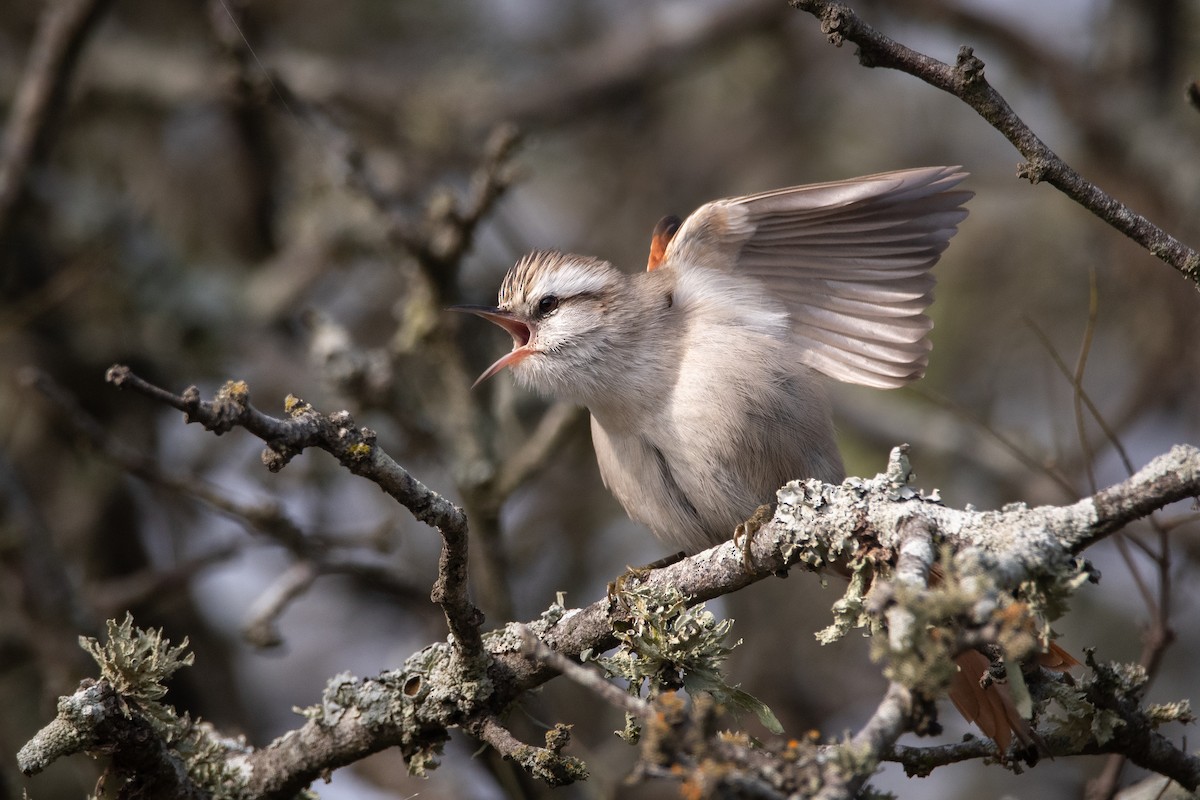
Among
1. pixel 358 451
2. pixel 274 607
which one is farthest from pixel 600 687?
pixel 274 607

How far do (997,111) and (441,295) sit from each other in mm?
3152

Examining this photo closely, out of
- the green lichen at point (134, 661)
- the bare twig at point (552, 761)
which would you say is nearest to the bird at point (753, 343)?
the bare twig at point (552, 761)

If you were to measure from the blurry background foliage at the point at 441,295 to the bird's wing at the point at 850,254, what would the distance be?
1.32 meters

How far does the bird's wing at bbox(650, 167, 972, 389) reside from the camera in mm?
3281

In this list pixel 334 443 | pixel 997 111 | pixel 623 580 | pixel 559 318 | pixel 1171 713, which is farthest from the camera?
pixel 559 318

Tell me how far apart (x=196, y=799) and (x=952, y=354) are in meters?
5.69

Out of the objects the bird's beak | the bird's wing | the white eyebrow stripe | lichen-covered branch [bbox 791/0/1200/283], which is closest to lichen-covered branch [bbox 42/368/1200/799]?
lichen-covered branch [bbox 791/0/1200/283]

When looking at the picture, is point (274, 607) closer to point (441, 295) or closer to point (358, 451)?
point (441, 295)

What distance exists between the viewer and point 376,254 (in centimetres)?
597

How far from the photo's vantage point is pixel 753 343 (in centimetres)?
356

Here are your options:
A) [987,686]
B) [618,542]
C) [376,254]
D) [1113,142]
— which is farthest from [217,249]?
[987,686]

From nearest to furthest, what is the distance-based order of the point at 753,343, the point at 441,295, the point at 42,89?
the point at 753,343 → the point at 42,89 → the point at 441,295

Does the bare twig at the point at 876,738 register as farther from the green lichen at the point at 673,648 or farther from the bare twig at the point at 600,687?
the green lichen at the point at 673,648

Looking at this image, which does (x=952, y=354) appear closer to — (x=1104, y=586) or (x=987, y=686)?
(x=1104, y=586)
